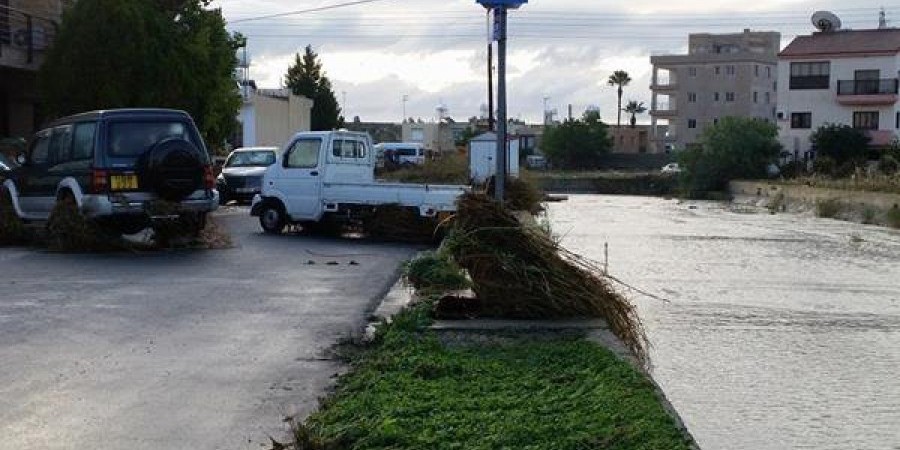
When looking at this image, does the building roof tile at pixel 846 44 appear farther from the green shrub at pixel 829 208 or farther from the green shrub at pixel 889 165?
the green shrub at pixel 829 208

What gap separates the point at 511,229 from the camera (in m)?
9.22

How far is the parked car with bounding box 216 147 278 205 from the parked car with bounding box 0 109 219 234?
496 inches

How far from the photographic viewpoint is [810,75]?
74938 mm

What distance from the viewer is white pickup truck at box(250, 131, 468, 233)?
19250mm

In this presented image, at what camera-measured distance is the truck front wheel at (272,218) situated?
A: 20.8 m

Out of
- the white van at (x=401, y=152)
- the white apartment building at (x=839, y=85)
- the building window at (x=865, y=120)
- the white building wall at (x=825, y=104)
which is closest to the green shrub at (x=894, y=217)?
the white van at (x=401, y=152)

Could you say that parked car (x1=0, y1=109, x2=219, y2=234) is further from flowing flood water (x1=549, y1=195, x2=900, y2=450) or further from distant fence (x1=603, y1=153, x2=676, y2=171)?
distant fence (x1=603, y1=153, x2=676, y2=171)

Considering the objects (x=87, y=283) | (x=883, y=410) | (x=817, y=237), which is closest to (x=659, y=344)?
(x=883, y=410)

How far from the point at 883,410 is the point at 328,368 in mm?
4052

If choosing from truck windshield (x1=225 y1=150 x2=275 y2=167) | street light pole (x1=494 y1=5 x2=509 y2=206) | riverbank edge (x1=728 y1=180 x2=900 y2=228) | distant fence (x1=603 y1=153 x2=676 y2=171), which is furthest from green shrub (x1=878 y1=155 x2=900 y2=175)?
distant fence (x1=603 y1=153 x2=676 y2=171)

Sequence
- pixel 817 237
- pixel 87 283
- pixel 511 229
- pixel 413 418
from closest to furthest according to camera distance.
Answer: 1. pixel 413 418
2. pixel 511 229
3. pixel 87 283
4. pixel 817 237

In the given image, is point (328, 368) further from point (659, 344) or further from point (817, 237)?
point (817, 237)

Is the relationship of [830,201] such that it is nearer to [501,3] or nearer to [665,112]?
[501,3]

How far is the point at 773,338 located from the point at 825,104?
68952 millimetres
